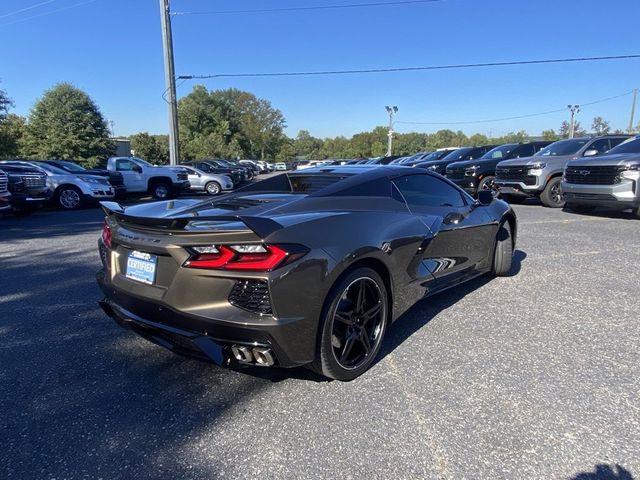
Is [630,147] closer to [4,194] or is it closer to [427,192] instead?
[427,192]

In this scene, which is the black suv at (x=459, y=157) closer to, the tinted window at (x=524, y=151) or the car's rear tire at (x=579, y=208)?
the tinted window at (x=524, y=151)

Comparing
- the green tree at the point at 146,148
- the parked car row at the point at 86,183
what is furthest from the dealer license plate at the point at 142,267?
the green tree at the point at 146,148

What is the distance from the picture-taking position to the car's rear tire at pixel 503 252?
16.2 ft

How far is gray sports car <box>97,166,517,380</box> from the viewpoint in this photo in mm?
2297

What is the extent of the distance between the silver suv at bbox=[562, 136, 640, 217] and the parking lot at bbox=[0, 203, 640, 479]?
5808mm

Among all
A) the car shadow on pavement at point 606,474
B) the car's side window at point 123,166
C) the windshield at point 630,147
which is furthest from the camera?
the car's side window at point 123,166

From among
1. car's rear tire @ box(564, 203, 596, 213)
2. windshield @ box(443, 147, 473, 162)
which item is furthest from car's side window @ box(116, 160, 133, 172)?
car's rear tire @ box(564, 203, 596, 213)

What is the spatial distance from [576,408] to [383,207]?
1761mm

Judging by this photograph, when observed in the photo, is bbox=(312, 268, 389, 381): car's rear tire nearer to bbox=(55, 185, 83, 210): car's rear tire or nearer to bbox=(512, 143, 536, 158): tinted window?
bbox=(55, 185, 83, 210): car's rear tire


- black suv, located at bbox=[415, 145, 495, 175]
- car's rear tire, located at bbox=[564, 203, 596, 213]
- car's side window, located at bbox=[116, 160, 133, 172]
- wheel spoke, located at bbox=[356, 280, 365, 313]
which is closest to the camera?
wheel spoke, located at bbox=[356, 280, 365, 313]

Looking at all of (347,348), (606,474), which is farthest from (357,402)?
(606,474)

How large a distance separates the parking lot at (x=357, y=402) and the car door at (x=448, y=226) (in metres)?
0.41

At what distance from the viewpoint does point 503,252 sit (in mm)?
4941

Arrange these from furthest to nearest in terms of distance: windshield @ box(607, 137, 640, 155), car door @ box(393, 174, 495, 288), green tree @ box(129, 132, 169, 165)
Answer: green tree @ box(129, 132, 169, 165)
windshield @ box(607, 137, 640, 155)
car door @ box(393, 174, 495, 288)
